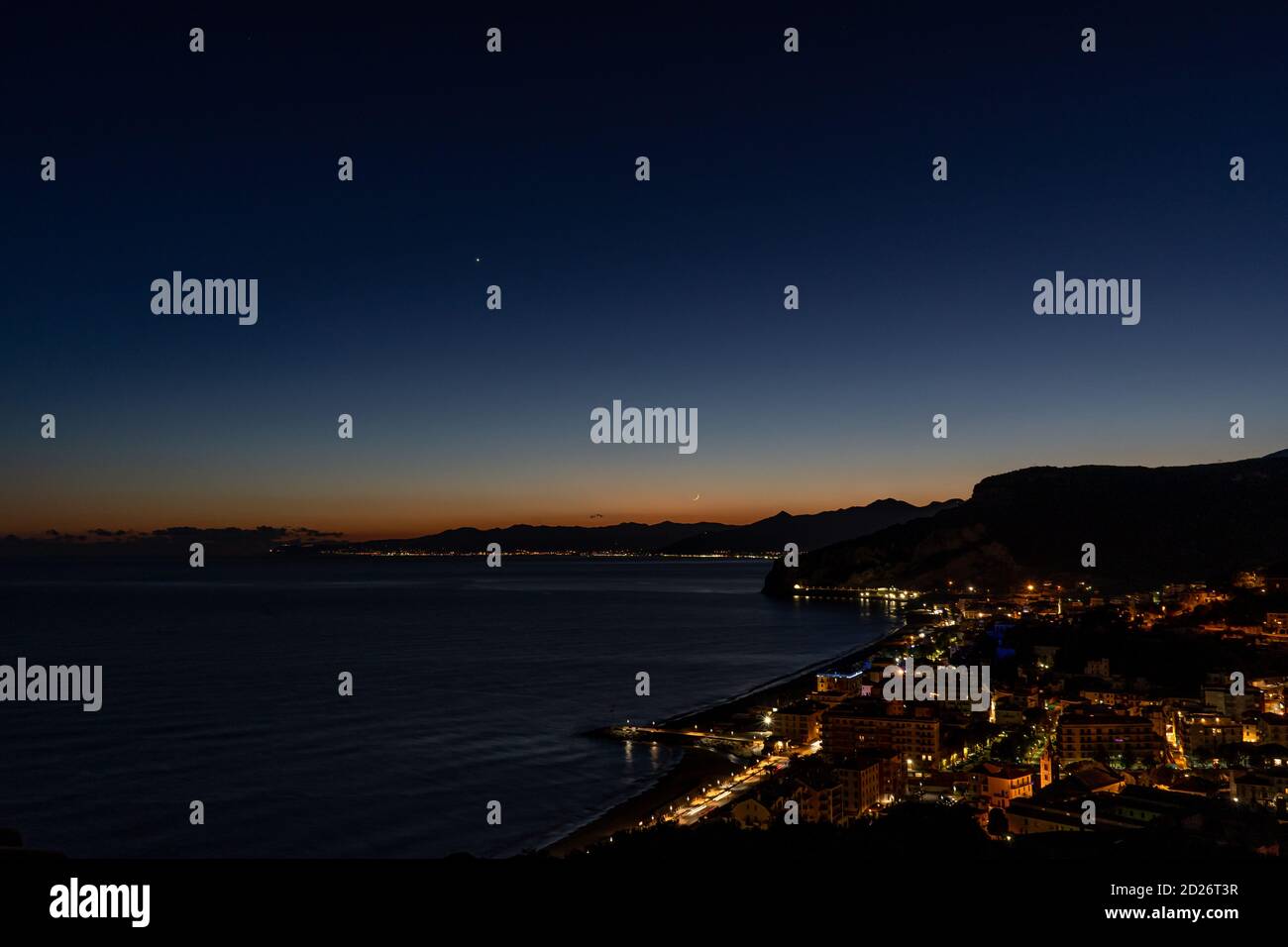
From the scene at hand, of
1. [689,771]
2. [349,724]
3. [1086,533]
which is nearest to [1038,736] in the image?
[689,771]

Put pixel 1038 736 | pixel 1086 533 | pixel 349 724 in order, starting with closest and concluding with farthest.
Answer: pixel 1038 736
pixel 349 724
pixel 1086 533

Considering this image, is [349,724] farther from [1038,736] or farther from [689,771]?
[1038,736]

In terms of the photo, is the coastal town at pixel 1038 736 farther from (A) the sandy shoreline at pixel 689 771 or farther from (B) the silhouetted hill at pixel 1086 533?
(B) the silhouetted hill at pixel 1086 533

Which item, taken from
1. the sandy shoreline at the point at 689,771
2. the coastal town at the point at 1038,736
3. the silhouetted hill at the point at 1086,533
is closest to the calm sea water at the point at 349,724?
the sandy shoreline at the point at 689,771
